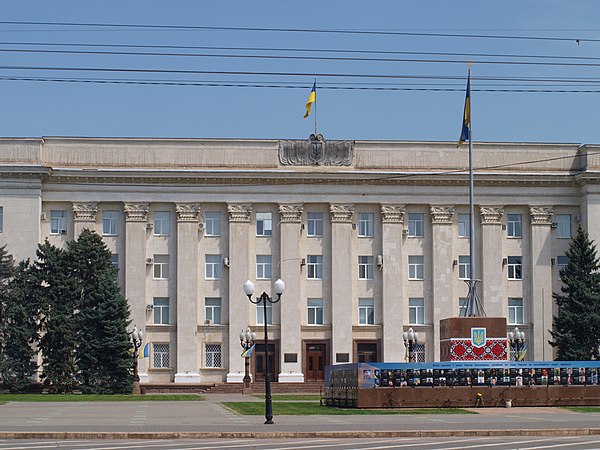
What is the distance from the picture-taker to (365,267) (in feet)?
243

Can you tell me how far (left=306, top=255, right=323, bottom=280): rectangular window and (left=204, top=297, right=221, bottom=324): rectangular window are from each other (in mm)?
6004

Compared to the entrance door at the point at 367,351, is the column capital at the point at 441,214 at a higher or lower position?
higher

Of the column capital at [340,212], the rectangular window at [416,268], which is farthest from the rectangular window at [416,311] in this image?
the column capital at [340,212]

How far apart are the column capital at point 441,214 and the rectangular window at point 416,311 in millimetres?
5120

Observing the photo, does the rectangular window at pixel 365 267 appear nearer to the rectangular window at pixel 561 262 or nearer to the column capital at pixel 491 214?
the column capital at pixel 491 214

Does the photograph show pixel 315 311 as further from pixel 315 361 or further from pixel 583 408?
pixel 583 408

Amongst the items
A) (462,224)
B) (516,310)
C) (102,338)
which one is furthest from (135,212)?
(516,310)

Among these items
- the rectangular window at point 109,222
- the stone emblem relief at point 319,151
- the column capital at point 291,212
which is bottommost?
the rectangular window at point 109,222

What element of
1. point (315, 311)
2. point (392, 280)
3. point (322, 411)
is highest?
point (392, 280)

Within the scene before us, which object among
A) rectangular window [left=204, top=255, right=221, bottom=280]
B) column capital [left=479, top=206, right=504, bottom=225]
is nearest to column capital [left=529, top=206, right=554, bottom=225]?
column capital [left=479, top=206, right=504, bottom=225]

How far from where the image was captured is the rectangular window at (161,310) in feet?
237

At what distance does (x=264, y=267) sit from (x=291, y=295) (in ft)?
8.31

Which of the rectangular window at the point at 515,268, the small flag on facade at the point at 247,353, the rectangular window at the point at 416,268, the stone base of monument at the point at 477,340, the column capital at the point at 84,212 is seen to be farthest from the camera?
the rectangular window at the point at 515,268

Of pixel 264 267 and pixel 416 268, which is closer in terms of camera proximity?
pixel 264 267
